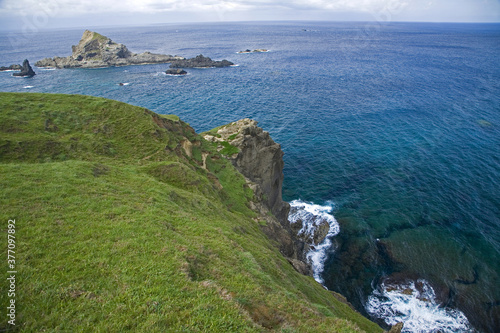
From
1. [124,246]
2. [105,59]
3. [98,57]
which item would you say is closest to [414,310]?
[124,246]

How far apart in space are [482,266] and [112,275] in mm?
44679

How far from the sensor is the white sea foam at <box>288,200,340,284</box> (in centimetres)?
3941

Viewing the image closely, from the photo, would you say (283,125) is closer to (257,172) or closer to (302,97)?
(302,97)

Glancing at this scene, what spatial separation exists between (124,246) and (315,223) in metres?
35.8

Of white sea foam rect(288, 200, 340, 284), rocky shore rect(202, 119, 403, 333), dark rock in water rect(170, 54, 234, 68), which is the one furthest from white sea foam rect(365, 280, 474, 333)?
dark rock in water rect(170, 54, 234, 68)

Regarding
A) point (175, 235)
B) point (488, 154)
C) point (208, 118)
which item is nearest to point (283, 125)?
point (208, 118)

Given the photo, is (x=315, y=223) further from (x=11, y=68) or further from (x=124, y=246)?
(x=11, y=68)

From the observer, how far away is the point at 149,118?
35125mm

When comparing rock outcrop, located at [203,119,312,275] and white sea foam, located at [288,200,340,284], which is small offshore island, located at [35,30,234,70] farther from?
white sea foam, located at [288,200,340,284]

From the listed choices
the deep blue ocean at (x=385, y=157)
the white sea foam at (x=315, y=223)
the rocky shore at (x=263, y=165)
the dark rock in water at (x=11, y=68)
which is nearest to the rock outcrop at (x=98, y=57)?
the dark rock in water at (x=11, y=68)

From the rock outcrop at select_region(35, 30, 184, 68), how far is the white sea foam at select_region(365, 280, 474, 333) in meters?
161

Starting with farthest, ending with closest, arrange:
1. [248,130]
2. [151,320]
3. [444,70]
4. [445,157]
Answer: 1. [444,70]
2. [445,157]
3. [248,130]
4. [151,320]

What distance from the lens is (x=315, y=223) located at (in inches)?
1804

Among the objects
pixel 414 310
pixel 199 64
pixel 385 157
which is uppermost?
pixel 199 64
